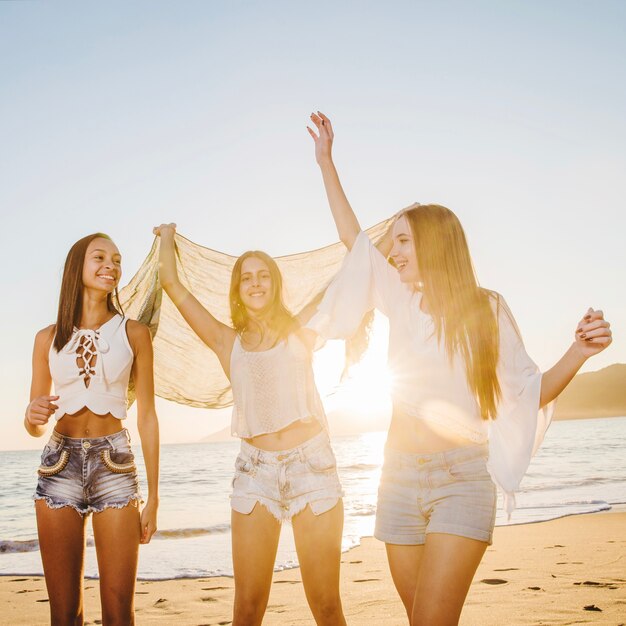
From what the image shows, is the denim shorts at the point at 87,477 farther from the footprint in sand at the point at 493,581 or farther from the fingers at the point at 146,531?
the footprint in sand at the point at 493,581

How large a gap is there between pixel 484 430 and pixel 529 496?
1418cm

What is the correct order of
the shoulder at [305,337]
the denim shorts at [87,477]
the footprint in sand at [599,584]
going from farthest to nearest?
the footprint in sand at [599,584], the shoulder at [305,337], the denim shorts at [87,477]

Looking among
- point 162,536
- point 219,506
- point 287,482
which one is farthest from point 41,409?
point 219,506

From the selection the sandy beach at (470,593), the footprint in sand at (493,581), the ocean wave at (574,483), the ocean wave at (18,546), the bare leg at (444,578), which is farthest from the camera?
the ocean wave at (574,483)

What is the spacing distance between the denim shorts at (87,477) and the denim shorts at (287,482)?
545 mm

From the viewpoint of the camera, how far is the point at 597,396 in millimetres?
86500

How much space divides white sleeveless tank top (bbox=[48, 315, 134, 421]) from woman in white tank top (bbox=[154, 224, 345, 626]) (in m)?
0.52

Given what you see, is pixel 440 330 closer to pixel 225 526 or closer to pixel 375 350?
pixel 375 350

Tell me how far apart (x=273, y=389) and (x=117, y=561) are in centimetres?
114

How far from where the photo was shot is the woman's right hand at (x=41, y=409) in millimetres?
3443

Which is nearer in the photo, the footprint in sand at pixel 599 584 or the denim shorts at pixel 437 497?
the denim shorts at pixel 437 497

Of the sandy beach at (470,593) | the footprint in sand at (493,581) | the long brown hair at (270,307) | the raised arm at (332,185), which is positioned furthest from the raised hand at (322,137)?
the footprint in sand at (493,581)

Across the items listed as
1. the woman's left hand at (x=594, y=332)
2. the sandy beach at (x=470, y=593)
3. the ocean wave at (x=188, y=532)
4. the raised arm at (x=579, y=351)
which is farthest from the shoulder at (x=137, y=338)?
the ocean wave at (x=188, y=532)

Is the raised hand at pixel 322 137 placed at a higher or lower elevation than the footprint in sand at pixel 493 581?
higher
